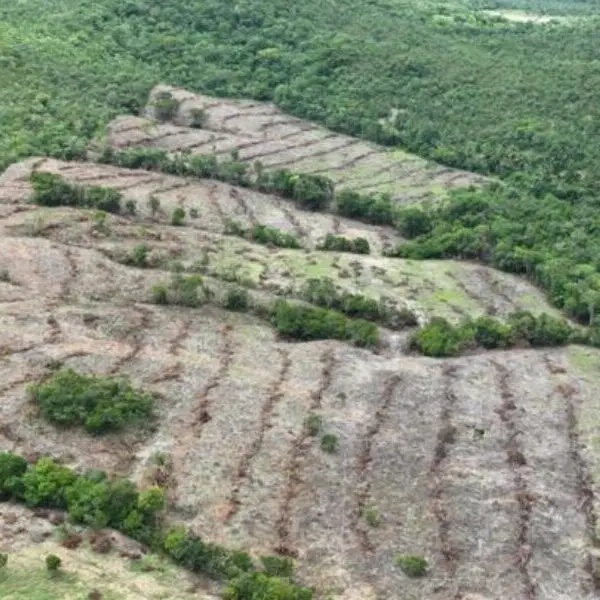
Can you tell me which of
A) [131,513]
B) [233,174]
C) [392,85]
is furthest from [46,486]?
[392,85]

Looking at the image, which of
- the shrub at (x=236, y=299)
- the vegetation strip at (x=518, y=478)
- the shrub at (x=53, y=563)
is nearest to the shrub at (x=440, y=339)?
the vegetation strip at (x=518, y=478)

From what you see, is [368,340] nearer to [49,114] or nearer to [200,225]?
[200,225]

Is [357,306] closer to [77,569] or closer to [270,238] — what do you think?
[270,238]

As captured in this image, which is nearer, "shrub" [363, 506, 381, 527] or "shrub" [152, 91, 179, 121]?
"shrub" [363, 506, 381, 527]

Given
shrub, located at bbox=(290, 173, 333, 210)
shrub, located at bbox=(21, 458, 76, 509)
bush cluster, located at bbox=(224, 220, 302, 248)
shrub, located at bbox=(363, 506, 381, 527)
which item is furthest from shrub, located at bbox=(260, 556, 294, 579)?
shrub, located at bbox=(290, 173, 333, 210)

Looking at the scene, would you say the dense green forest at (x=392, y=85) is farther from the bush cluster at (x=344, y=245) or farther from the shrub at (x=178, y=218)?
the shrub at (x=178, y=218)

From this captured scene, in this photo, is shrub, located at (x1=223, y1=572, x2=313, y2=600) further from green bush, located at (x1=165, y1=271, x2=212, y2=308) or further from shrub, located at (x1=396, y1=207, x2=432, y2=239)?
shrub, located at (x1=396, y1=207, x2=432, y2=239)

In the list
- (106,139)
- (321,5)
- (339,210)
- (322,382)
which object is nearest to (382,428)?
(322,382)
